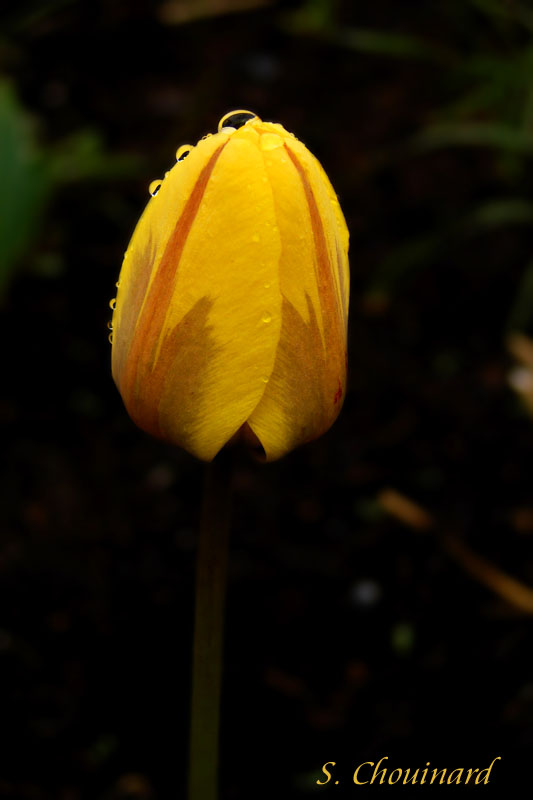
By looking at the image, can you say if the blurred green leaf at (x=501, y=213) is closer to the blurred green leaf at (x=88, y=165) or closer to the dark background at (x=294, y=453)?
the dark background at (x=294, y=453)

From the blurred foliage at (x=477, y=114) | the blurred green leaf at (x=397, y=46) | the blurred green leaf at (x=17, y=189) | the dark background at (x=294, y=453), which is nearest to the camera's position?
the dark background at (x=294, y=453)

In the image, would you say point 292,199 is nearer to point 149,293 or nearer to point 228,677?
point 149,293

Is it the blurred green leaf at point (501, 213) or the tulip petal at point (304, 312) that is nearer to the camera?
the tulip petal at point (304, 312)

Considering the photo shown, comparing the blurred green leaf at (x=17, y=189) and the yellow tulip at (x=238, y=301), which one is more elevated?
the blurred green leaf at (x=17, y=189)

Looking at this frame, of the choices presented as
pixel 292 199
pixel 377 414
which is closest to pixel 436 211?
pixel 377 414

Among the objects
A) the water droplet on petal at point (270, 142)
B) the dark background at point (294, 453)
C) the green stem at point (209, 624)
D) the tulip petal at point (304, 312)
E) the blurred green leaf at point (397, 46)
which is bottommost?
the green stem at point (209, 624)
